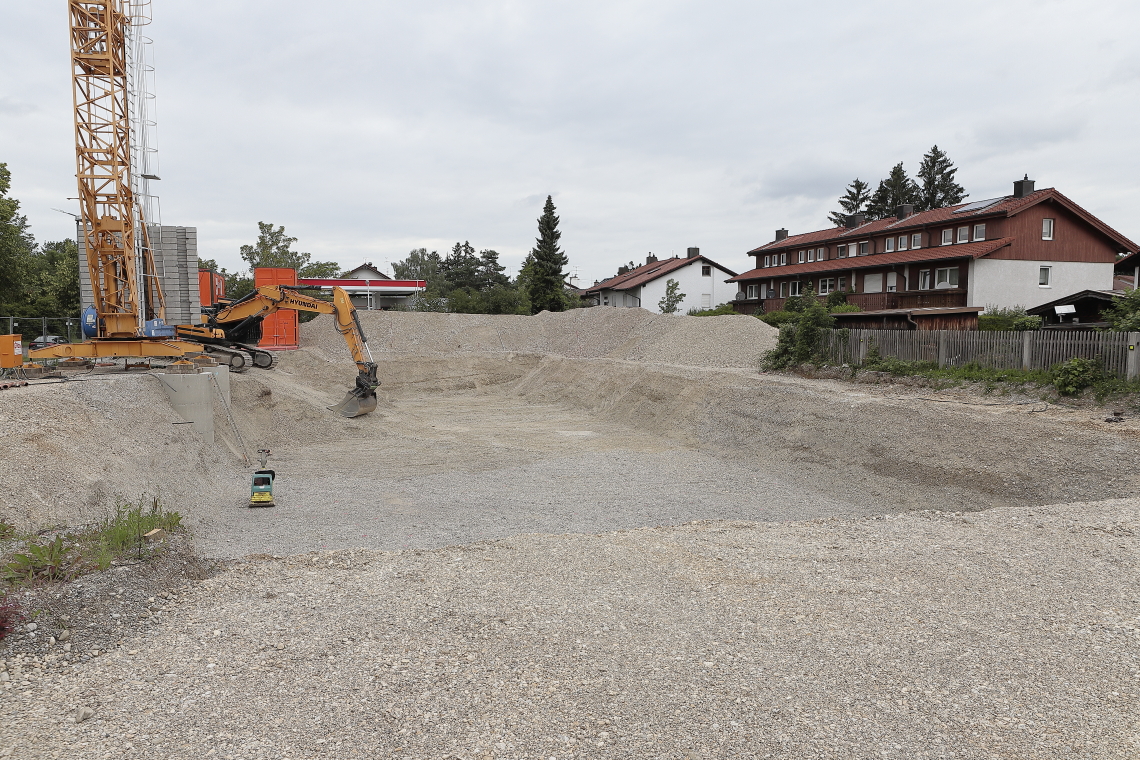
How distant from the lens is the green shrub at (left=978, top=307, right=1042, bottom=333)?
937 inches

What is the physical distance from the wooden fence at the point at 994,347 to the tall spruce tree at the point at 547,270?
38363mm

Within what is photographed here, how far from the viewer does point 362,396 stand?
25500 mm

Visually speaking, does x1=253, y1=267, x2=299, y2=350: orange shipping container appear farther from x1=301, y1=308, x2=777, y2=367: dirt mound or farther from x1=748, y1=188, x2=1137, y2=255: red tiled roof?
x1=748, y1=188, x2=1137, y2=255: red tiled roof

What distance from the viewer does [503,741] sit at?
5.15m

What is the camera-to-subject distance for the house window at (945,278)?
37.5 metres

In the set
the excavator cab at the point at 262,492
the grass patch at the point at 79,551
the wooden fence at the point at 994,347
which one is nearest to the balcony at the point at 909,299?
the wooden fence at the point at 994,347

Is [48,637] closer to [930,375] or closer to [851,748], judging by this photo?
[851,748]

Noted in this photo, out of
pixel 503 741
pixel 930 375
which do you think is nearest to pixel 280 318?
pixel 930 375

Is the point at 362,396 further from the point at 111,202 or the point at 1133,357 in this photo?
the point at 1133,357

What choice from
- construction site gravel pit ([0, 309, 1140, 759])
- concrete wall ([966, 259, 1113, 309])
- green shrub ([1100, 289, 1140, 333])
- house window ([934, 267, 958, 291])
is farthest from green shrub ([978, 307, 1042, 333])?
construction site gravel pit ([0, 309, 1140, 759])

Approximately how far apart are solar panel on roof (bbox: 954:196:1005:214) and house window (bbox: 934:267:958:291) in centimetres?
407

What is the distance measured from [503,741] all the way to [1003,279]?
39.4 m

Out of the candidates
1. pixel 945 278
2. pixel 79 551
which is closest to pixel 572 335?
pixel 945 278

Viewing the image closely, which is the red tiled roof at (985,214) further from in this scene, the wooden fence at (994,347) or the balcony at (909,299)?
the wooden fence at (994,347)
